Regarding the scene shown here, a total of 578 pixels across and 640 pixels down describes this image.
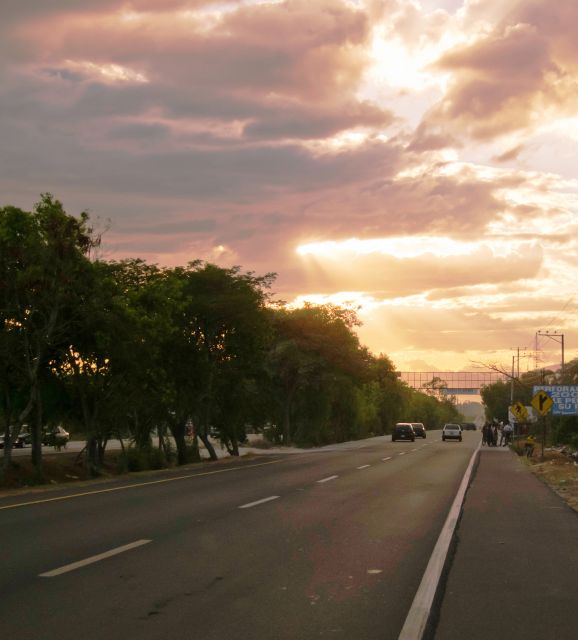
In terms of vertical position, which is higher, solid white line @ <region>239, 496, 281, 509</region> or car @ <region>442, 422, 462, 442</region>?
car @ <region>442, 422, 462, 442</region>

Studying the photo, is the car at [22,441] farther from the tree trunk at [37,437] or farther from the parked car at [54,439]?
the tree trunk at [37,437]

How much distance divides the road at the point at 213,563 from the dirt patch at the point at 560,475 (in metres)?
3.16

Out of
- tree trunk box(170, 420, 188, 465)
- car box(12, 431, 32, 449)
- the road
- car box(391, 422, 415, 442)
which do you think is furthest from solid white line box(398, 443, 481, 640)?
car box(391, 422, 415, 442)

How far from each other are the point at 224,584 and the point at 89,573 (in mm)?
1519

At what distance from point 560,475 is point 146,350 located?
14.4 m

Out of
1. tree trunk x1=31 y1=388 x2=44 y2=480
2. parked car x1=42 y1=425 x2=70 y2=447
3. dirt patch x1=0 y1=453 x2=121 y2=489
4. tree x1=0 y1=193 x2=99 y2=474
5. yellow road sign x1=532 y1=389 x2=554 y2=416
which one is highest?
tree x1=0 y1=193 x2=99 y2=474

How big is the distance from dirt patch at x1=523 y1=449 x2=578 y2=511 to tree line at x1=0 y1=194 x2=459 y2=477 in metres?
13.8

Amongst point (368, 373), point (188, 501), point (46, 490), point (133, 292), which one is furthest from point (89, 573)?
point (368, 373)

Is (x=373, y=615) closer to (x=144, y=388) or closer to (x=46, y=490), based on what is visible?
(x=46, y=490)

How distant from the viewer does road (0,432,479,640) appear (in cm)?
676

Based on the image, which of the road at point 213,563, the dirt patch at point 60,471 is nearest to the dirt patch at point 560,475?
the road at point 213,563

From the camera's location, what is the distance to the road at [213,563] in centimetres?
676

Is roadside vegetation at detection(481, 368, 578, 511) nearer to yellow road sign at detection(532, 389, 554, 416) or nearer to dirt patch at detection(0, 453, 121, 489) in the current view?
yellow road sign at detection(532, 389, 554, 416)

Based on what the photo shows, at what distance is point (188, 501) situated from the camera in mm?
16906
